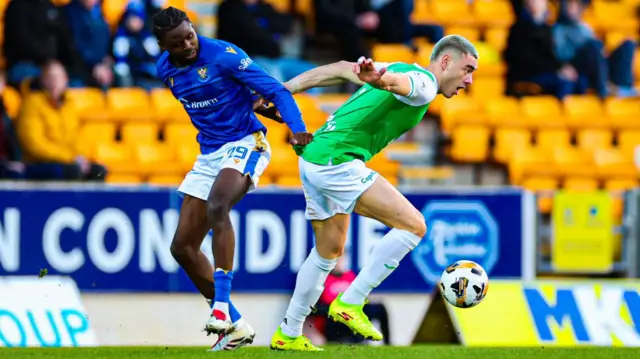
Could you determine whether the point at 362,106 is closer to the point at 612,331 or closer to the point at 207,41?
the point at 207,41

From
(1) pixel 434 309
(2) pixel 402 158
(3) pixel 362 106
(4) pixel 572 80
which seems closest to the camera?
(3) pixel 362 106

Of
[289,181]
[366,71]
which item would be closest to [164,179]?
[289,181]

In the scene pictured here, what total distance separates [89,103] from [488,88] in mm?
4833

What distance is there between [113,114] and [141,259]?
255 cm

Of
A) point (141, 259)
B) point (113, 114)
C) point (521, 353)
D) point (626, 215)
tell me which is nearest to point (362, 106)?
point (521, 353)

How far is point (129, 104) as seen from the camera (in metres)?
14.2

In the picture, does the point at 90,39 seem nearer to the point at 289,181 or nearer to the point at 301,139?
the point at 289,181

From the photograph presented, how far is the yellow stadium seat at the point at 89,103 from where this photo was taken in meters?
13.8

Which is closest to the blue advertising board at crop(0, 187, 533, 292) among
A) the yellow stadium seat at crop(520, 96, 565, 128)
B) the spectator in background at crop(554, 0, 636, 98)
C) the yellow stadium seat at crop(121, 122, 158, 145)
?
the yellow stadium seat at crop(121, 122, 158, 145)

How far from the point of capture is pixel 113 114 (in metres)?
13.9

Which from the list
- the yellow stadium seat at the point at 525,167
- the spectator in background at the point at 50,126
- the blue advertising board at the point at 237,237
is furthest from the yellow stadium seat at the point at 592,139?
the spectator in background at the point at 50,126

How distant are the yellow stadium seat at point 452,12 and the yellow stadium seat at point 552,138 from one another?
207 cm

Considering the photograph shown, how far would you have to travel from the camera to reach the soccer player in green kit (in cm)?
803

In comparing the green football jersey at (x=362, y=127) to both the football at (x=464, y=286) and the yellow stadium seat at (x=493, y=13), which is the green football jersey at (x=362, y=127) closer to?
the football at (x=464, y=286)
